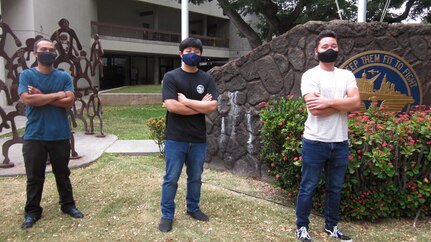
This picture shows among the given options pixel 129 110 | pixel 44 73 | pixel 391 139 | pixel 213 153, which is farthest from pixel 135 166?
pixel 129 110

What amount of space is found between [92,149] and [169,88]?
11.7 ft

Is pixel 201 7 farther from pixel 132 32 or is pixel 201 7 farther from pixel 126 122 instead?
pixel 126 122

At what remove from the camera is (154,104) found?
14.7 meters

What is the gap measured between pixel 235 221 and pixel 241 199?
0.53 metres

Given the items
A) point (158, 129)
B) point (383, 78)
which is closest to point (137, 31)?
point (158, 129)

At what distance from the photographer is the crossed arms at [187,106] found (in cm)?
320

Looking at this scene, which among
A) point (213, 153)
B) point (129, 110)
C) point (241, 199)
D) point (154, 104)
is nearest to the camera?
point (241, 199)

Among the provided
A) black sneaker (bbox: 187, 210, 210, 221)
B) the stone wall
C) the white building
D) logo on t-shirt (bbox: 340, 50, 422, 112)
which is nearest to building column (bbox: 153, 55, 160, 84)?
the white building

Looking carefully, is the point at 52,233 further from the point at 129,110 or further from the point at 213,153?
the point at 129,110

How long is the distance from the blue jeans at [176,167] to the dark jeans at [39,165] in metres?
1.04

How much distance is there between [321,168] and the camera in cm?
318

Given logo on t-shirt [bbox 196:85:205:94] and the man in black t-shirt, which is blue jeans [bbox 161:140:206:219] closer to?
the man in black t-shirt

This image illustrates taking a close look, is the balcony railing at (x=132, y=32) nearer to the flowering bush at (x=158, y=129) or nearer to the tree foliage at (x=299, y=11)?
the tree foliage at (x=299, y=11)

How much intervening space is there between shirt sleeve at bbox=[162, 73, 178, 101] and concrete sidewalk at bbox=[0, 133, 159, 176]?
2.66 m
